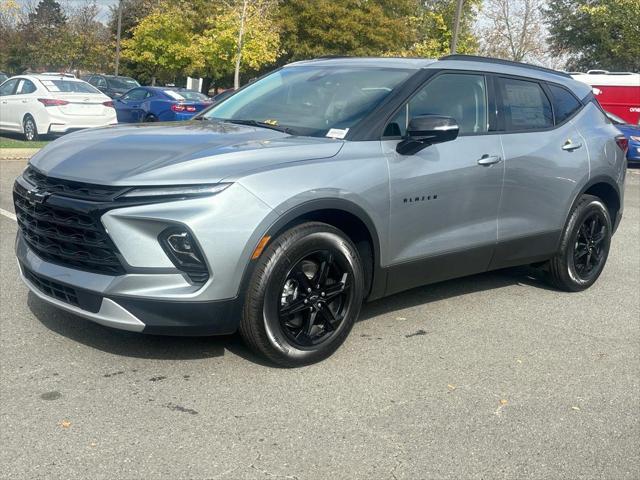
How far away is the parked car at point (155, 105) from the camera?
2055 cm

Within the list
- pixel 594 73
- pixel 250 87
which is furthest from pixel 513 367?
pixel 594 73

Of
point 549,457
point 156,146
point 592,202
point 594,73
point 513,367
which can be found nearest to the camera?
point 549,457

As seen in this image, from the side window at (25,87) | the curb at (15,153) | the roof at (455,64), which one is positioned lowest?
the curb at (15,153)

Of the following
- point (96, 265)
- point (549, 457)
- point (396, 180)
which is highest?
point (396, 180)

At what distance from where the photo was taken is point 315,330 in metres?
4.34

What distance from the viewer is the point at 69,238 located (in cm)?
391

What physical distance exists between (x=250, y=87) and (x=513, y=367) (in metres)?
2.82

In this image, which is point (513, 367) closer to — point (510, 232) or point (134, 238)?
point (510, 232)

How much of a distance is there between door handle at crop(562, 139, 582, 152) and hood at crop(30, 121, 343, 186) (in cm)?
226

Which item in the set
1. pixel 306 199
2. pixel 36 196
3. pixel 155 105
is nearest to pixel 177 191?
pixel 306 199

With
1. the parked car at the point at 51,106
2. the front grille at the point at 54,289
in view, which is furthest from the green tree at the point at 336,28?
the front grille at the point at 54,289

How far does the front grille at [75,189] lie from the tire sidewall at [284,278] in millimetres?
867

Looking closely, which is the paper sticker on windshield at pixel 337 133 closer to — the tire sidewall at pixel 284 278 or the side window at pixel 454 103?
the side window at pixel 454 103

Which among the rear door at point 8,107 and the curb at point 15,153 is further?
the rear door at point 8,107
